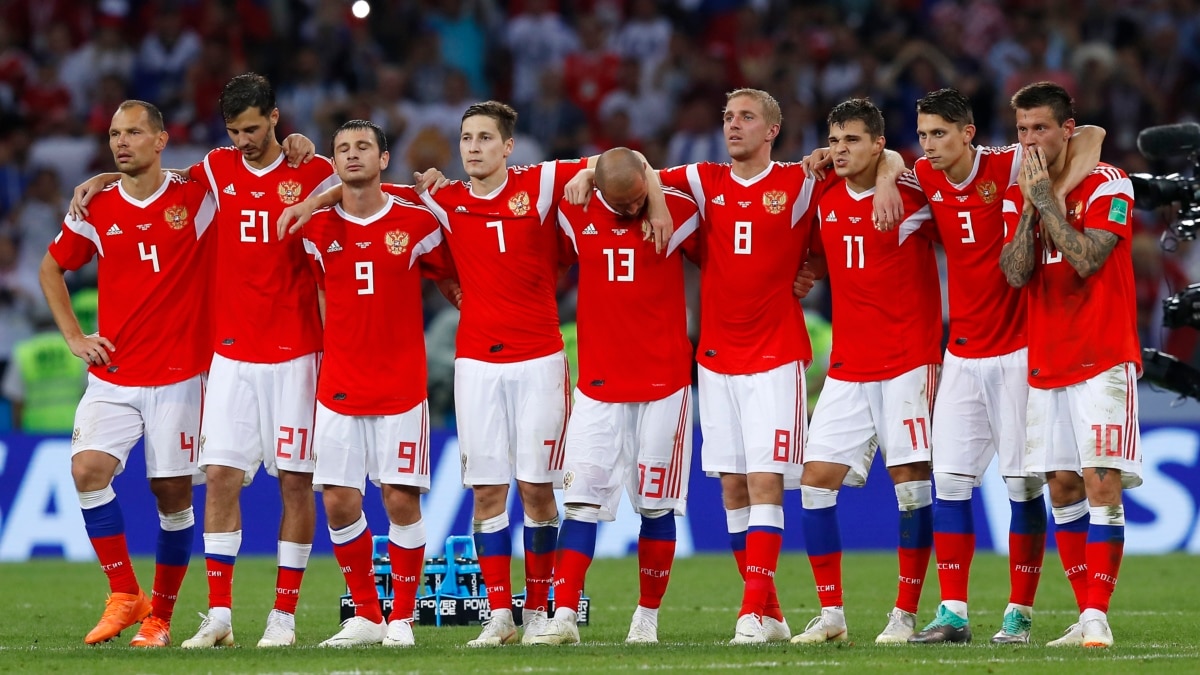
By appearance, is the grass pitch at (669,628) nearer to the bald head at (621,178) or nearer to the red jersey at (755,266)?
the red jersey at (755,266)

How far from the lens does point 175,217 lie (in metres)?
10.3

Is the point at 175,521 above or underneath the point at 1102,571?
above

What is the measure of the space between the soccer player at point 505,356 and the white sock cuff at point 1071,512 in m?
2.66

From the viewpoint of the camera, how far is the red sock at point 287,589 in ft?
32.4

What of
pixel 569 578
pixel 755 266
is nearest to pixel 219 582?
pixel 569 578

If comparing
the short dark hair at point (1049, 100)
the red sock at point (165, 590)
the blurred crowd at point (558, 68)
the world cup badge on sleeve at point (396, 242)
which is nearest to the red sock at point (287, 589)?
the red sock at point (165, 590)

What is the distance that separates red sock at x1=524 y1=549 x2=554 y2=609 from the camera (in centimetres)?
988

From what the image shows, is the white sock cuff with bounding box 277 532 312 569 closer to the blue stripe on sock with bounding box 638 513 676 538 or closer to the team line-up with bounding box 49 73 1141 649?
the team line-up with bounding box 49 73 1141 649

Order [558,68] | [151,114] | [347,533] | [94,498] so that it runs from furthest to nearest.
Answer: [558,68] < [151,114] < [94,498] < [347,533]

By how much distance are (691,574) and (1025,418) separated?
5560 millimetres

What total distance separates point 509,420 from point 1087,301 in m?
3.21

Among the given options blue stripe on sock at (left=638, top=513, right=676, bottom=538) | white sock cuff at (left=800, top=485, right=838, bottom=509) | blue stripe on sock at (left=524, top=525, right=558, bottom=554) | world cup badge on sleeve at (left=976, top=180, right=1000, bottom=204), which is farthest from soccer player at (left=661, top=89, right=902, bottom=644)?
blue stripe on sock at (left=524, top=525, right=558, bottom=554)

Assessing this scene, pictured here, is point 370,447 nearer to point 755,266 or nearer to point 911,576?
point 755,266

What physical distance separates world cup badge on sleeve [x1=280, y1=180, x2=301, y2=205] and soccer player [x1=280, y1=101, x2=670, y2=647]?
28 centimetres
